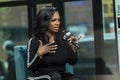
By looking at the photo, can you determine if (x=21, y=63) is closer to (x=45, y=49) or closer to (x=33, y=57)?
(x=33, y=57)

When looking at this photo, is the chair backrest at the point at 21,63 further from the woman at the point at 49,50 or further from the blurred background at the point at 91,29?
the blurred background at the point at 91,29

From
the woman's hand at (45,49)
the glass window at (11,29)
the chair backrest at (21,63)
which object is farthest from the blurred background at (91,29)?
the woman's hand at (45,49)

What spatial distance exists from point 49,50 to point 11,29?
161 cm

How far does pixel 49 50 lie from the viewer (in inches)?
212

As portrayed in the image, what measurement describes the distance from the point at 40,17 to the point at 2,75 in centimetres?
170

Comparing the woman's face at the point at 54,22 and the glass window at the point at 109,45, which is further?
the glass window at the point at 109,45

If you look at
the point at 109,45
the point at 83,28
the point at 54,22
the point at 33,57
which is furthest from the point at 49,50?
the point at 109,45

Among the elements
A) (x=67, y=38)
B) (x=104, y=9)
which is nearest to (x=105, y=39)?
(x=104, y=9)

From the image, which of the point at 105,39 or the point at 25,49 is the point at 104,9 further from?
the point at 25,49

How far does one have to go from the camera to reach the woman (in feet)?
17.7

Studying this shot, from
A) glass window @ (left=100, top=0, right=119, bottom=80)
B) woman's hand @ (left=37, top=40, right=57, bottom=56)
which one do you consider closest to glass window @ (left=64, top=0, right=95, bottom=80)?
glass window @ (left=100, top=0, right=119, bottom=80)

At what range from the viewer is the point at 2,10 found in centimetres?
677

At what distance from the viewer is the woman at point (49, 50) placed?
5.40 metres

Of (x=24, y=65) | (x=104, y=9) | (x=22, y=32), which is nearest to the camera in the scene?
(x=24, y=65)
